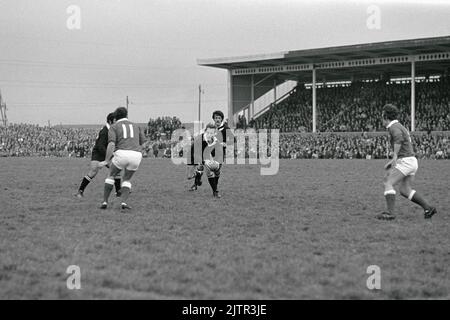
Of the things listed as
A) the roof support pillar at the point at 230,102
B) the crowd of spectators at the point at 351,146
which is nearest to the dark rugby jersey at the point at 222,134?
the crowd of spectators at the point at 351,146

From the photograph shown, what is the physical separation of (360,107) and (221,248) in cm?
4465

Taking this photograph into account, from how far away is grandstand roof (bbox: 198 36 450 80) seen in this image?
4575cm

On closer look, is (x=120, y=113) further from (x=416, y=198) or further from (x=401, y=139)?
(x=416, y=198)

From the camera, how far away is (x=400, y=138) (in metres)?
10.1

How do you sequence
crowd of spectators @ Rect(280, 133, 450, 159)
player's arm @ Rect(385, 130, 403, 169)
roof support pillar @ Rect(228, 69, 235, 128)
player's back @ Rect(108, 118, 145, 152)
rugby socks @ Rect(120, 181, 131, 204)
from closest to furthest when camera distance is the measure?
player's arm @ Rect(385, 130, 403, 169)
player's back @ Rect(108, 118, 145, 152)
rugby socks @ Rect(120, 181, 131, 204)
crowd of spectators @ Rect(280, 133, 450, 159)
roof support pillar @ Rect(228, 69, 235, 128)

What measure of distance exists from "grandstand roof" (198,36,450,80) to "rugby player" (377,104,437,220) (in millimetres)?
35559

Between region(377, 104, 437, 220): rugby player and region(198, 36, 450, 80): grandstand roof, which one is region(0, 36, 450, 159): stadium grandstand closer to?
region(198, 36, 450, 80): grandstand roof

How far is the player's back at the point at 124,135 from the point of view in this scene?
1103cm

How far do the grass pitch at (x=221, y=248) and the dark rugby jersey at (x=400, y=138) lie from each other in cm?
103

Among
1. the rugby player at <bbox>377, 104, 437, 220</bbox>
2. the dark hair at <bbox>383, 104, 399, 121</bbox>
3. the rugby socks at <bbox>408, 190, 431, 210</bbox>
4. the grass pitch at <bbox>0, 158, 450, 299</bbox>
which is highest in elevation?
the dark hair at <bbox>383, 104, 399, 121</bbox>

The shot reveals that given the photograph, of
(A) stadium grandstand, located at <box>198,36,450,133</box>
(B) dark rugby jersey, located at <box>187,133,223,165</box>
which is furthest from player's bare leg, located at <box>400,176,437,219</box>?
(A) stadium grandstand, located at <box>198,36,450,133</box>

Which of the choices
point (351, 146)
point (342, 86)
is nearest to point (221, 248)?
point (351, 146)

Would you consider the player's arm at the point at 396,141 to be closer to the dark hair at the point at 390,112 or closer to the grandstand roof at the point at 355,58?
the dark hair at the point at 390,112

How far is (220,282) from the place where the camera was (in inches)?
230
